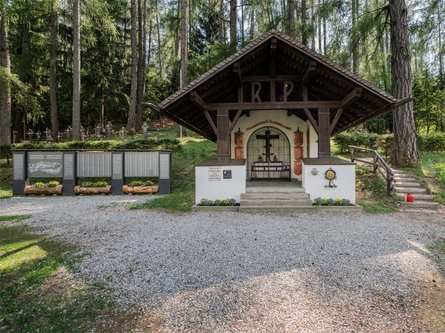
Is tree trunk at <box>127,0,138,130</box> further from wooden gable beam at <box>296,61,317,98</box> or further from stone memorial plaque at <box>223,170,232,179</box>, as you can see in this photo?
wooden gable beam at <box>296,61,317,98</box>

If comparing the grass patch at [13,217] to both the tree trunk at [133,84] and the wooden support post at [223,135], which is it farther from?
the tree trunk at [133,84]

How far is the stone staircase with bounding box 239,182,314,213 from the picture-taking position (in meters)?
6.64

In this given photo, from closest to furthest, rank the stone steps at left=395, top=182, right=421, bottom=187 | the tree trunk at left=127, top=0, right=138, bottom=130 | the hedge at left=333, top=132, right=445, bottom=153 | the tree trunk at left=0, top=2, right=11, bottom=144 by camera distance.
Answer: the stone steps at left=395, top=182, right=421, bottom=187, the tree trunk at left=0, top=2, right=11, bottom=144, the hedge at left=333, top=132, right=445, bottom=153, the tree trunk at left=127, top=0, right=138, bottom=130

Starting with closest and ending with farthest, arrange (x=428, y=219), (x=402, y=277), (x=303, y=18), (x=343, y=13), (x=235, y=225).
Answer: (x=402, y=277) < (x=235, y=225) < (x=428, y=219) < (x=343, y=13) < (x=303, y=18)

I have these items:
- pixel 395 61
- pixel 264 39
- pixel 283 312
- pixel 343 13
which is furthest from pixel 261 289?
pixel 343 13

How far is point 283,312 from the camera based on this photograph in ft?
7.54

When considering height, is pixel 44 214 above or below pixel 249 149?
below

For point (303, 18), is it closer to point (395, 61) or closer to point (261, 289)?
point (395, 61)

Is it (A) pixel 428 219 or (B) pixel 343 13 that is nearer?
(A) pixel 428 219

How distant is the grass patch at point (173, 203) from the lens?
7.21 meters

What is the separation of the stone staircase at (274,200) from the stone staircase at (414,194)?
9.63 ft

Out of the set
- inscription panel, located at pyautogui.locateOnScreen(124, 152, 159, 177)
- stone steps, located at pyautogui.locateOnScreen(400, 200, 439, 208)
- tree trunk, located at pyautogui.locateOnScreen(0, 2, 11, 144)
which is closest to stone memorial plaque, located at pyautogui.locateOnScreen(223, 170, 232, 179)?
inscription panel, located at pyautogui.locateOnScreen(124, 152, 159, 177)

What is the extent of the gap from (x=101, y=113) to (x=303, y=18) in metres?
21.8

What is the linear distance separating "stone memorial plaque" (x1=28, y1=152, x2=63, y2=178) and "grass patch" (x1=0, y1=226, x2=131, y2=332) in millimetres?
6925
